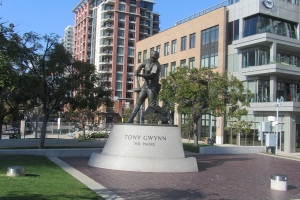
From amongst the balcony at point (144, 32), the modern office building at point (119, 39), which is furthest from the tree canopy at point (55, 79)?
the balcony at point (144, 32)

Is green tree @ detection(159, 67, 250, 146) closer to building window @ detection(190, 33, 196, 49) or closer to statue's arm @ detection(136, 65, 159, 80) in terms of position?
statue's arm @ detection(136, 65, 159, 80)

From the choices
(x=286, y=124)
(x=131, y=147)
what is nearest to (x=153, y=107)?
(x=131, y=147)

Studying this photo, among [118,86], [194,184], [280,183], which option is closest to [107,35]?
[118,86]

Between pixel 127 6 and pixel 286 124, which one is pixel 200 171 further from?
pixel 127 6

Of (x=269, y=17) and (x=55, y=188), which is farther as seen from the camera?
(x=269, y=17)

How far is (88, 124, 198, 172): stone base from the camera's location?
1272 centimetres

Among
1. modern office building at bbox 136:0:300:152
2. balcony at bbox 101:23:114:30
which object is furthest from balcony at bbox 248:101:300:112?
balcony at bbox 101:23:114:30

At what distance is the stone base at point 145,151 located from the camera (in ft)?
41.7

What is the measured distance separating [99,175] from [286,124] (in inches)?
1052

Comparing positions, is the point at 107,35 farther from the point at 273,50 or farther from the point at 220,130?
the point at 273,50

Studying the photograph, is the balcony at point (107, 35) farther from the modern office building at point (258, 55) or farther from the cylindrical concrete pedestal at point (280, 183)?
the cylindrical concrete pedestal at point (280, 183)

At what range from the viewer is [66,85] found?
20.4m

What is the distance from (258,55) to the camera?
35.9 meters

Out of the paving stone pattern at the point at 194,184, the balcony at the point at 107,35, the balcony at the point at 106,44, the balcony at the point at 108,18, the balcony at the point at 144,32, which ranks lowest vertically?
the paving stone pattern at the point at 194,184
